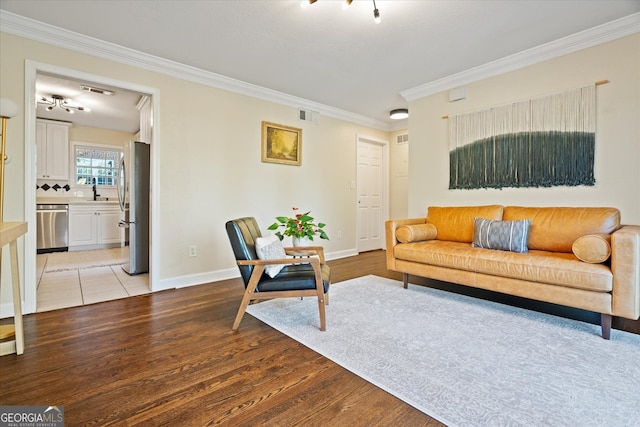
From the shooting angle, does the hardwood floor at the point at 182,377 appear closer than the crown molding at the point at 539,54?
Yes

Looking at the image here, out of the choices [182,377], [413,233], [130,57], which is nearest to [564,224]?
Result: [413,233]

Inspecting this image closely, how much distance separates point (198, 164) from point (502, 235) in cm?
338

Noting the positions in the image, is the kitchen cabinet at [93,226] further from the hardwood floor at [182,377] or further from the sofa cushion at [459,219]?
the sofa cushion at [459,219]

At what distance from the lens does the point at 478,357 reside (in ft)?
5.98

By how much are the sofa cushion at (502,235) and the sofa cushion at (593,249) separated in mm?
455

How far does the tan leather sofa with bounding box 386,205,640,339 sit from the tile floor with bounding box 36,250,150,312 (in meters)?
3.00

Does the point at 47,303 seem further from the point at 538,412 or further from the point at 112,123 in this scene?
the point at 112,123

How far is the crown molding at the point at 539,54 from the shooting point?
2600mm

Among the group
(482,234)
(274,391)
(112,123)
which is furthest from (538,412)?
(112,123)

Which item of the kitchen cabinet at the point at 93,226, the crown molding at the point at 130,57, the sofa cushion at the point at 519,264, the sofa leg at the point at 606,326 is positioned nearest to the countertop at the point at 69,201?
the kitchen cabinet at the point at 93,226

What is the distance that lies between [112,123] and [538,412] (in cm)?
745

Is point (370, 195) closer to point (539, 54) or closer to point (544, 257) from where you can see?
point (539, 54)

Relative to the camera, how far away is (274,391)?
4.96 ft

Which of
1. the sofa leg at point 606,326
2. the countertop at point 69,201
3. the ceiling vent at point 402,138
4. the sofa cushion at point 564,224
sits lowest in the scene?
the sofa leg at point 606,326
